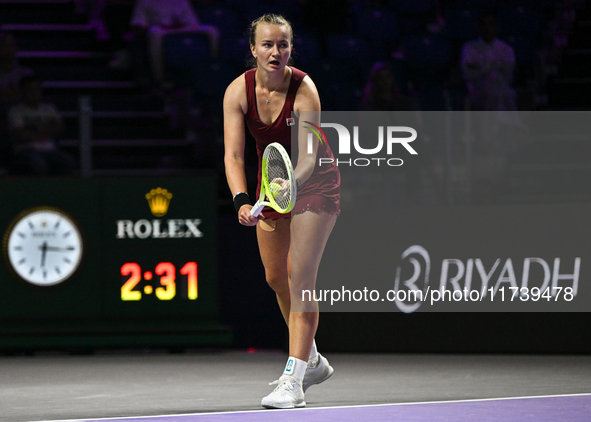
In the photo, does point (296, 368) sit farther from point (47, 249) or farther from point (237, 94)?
point (47, 249)

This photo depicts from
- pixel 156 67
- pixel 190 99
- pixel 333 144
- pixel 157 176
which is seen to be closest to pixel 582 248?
pixel 333 144

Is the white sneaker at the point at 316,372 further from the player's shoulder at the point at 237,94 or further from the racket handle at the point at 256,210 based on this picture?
the player's shoulder at the point at 237,94

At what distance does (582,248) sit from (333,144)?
70.9 inches

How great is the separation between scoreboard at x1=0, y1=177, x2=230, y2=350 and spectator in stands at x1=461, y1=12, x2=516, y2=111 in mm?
2461

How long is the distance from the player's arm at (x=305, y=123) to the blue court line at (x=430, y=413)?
3.31 feet

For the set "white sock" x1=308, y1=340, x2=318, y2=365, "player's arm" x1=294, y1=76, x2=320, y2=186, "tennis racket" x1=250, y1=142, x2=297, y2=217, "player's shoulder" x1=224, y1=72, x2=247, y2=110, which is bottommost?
"white sock" x1=308, y1=340, x2=318, y2=365

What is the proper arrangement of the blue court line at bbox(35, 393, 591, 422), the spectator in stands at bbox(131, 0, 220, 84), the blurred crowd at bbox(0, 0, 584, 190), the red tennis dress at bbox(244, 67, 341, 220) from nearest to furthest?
the blue court line at bbox(35, 393, 591, 422), the red tennis dress at bbox(244, 67, 341, 220), the blurred crowd at bbox(0, 0, 584, 190), the spectator in stands at bbox(131, 0, 220, 84)

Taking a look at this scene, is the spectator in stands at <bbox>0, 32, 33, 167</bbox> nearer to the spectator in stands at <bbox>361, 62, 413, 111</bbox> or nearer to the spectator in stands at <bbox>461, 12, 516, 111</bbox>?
the spectator in stands at <bbox>361, 62, 413, 111</bbox>

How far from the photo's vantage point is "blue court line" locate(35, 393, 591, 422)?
429 centimetres

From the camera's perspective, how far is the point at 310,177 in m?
4.79

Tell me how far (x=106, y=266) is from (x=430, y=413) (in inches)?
134

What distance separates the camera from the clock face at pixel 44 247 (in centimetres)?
714

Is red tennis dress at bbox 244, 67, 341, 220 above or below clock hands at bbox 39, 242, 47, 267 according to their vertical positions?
above

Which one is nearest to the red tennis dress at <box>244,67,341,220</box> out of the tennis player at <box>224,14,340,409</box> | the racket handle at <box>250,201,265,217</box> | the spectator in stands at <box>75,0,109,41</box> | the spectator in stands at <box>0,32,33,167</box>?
the tennis player at <box>224,14,340,409</box>
